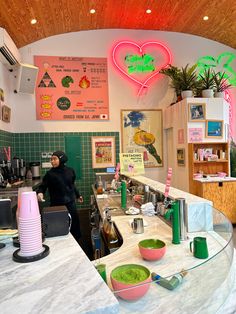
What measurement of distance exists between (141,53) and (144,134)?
5.84 feet

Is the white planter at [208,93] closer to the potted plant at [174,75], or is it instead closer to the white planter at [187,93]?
the white planter at [187,93]

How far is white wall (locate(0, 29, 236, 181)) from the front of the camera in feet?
16.2

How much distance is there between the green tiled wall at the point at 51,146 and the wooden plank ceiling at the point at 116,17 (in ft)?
6.07

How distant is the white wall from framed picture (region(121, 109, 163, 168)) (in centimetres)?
14

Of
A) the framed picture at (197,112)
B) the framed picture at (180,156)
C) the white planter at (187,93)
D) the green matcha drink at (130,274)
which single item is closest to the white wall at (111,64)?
the framed picture at (180,156)

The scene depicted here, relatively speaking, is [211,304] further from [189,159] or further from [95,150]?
[95,150]

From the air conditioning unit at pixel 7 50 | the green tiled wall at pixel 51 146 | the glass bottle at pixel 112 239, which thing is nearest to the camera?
the glass bottle at pixel 112 239

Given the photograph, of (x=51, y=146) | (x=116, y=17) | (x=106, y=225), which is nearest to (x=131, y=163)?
(x=106, y=225)

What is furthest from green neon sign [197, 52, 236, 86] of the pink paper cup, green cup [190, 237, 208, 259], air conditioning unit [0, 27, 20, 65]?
the pink paper cup

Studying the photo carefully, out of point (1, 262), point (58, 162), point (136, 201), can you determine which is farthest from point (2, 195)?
point (1, 262)

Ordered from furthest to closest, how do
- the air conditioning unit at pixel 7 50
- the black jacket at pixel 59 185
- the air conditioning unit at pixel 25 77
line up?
the air conditioning unit at pixel 25 77, the air conditioning unit at pixel 7 50, the black jacket at pixel 59 185

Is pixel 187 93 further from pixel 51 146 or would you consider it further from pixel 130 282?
pixel 130 282

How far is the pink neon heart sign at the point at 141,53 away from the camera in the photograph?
5211 millimetres

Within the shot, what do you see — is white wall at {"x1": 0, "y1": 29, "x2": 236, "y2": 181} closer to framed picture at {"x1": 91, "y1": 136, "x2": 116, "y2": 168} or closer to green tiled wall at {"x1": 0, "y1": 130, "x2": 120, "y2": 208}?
green tiled wall at {"x1": 0, "y1": 130, "x2": 120, "y2": 208}
